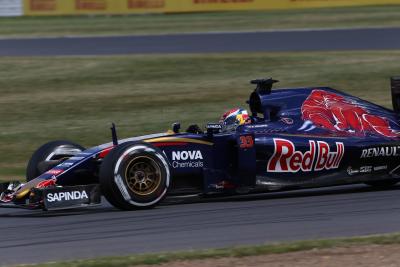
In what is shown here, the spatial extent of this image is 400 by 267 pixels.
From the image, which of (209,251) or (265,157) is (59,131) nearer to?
(265,157)

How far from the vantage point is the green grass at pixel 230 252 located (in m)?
6.64

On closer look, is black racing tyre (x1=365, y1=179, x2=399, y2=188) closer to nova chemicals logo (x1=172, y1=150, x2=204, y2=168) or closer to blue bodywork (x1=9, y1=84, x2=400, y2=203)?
blue bodywork (x1=9, y1=84, x2=400, y2=203)

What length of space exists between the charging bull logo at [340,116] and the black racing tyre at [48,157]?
8.28 ft

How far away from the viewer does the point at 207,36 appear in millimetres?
27359

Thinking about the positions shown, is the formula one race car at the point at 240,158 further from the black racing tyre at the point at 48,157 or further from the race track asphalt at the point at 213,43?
the race track asphalt at the point at 213,43

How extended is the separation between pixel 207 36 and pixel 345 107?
17380 mm

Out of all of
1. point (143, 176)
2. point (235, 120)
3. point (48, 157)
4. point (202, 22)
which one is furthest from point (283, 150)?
point (202, 22)

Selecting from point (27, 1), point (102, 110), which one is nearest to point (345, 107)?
point (102, 110)

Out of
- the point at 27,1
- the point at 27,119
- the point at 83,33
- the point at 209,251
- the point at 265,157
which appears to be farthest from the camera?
the point at 27,1

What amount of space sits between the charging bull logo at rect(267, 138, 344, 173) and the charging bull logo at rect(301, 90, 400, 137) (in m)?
0.27

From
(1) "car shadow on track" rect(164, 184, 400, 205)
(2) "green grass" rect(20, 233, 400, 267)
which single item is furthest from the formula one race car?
(2) "green grass" rect(20, 233, 400, 267)

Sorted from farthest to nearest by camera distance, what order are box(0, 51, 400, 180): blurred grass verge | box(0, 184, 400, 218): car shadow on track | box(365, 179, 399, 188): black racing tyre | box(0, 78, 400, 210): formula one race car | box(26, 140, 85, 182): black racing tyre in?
box(0, 51, 400, 180): blurred grass verge
box(365, 179, 399, 188): black racing tyre
box(26, 140, 85, 182): black racing tyre
box(0, 184, 400, 218): car shadow on track
box(0, 78, 400, 210): formula one race car

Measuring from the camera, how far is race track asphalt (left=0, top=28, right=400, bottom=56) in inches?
957

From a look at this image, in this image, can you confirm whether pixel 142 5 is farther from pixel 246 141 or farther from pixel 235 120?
pixel 246 141
